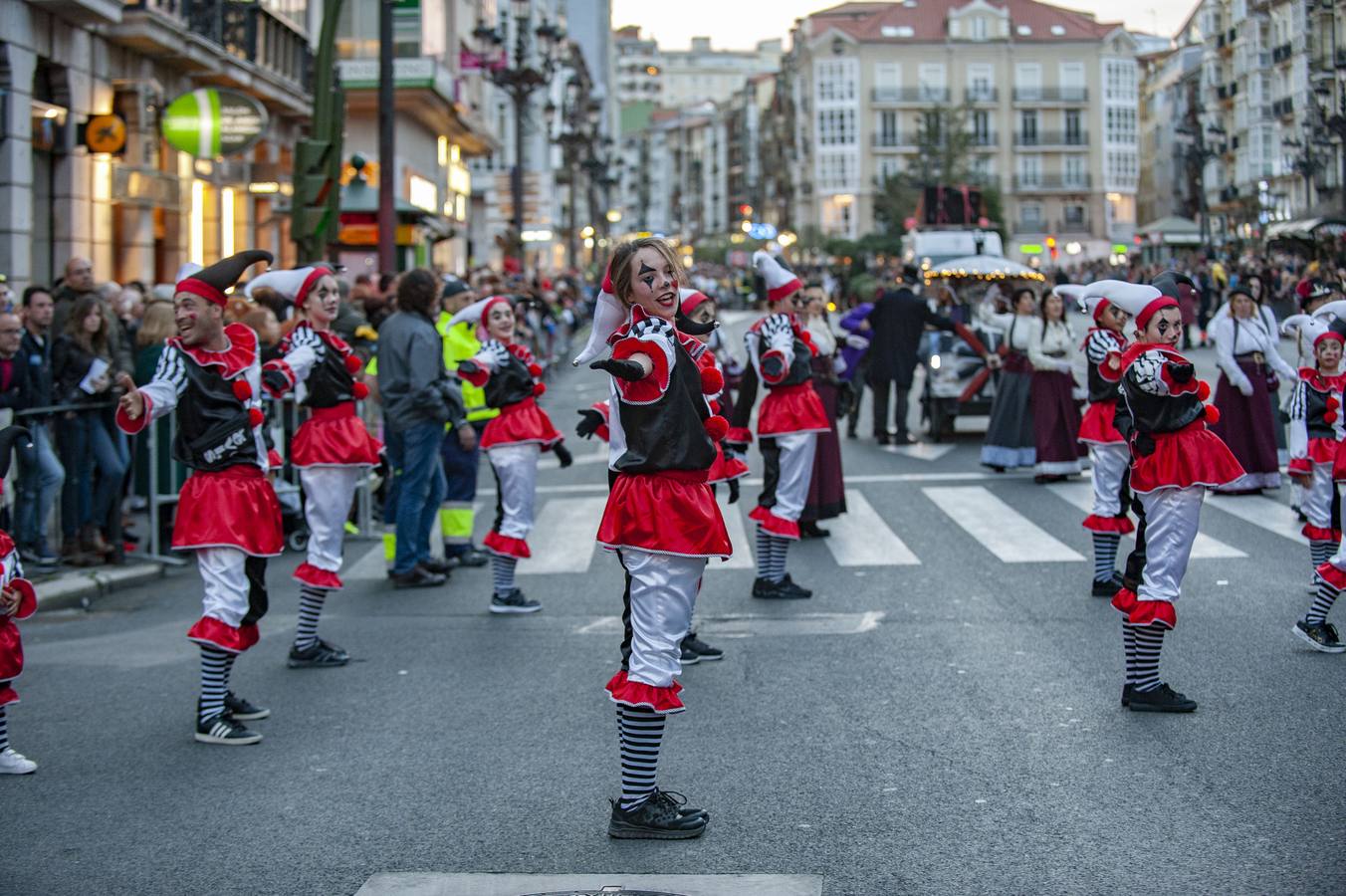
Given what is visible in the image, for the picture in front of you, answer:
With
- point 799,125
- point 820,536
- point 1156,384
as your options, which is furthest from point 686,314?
point 799,125

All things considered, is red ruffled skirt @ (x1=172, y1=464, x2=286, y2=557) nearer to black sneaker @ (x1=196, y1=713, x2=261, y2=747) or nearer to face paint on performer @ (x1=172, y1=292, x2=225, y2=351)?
face paint on performer @ (x1=172, y1=292, x2=225, y2=351)

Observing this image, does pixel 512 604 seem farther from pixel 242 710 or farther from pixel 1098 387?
pixel 1098 387

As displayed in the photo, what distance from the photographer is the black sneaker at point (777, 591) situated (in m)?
10.1

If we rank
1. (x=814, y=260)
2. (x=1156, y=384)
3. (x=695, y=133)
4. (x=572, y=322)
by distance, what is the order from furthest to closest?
1. (x=695, y=133)
2. (x=814, y=260)
3. (x=572, y=322)
4. (x=1156, y=384)

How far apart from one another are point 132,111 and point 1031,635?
17.0 metres

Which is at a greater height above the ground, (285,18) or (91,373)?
(285,18)

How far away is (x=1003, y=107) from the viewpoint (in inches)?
4220

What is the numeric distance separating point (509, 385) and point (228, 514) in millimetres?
3098

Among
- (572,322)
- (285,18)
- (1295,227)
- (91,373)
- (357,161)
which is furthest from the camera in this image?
(572,322)

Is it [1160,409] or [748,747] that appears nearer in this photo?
[748,747]

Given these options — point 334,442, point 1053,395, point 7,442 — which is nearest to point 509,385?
point 334,442

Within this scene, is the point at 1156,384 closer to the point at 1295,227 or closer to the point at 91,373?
the point at 91,373

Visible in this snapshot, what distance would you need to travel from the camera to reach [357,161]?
21.4 meters

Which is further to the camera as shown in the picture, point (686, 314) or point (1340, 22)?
point (1340, 22)
